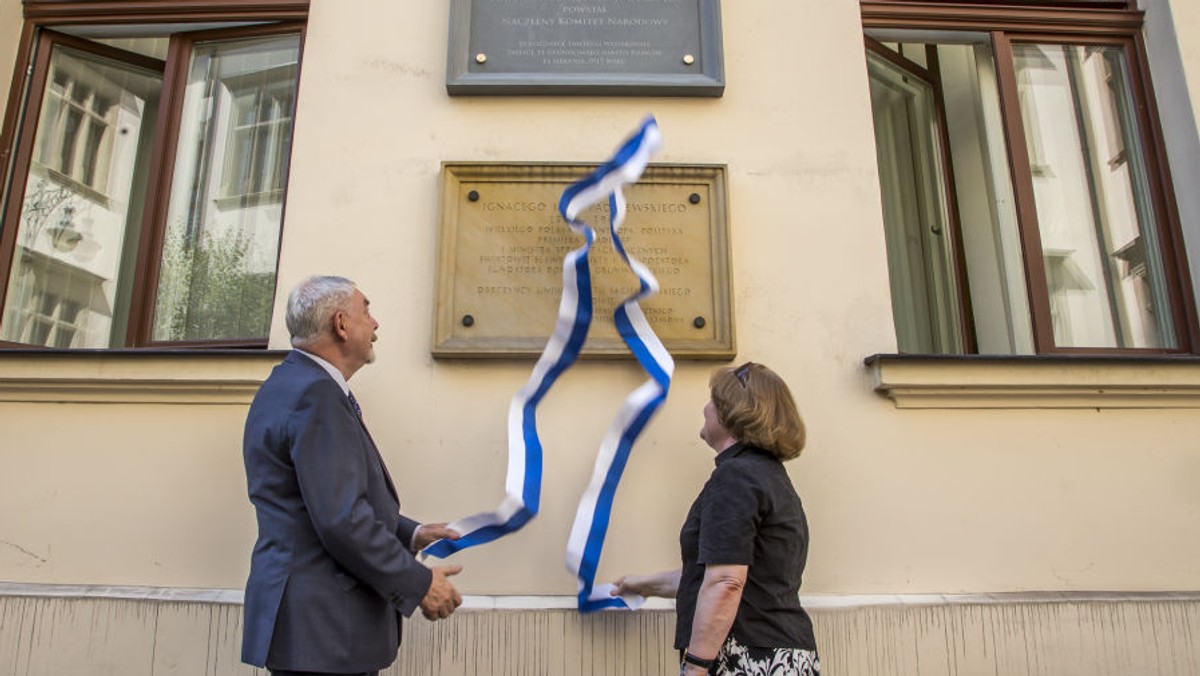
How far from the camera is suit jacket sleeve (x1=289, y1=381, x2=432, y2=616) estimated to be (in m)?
2.11

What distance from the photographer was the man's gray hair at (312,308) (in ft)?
7.93

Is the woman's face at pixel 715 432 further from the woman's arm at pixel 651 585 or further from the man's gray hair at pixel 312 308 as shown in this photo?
the man's gray hair at pixel 312 308

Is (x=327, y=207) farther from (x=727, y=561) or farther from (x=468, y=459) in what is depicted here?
(x=727, y=561)

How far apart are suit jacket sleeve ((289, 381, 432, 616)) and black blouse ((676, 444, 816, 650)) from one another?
683 millimetres

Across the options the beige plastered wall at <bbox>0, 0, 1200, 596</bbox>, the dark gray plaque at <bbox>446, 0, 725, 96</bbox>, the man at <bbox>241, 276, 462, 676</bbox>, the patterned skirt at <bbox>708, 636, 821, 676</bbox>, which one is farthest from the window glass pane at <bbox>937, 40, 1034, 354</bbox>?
the man at <bbox>241, 276, 462, 676</bbox>

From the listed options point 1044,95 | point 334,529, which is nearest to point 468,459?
point 334,529

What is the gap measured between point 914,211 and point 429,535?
2.55 m

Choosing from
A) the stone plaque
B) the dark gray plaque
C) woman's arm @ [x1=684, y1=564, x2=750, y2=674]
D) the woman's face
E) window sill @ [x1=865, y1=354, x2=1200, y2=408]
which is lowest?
woman's arm @ [x1=684, y1=564, x2=750, y2=674]

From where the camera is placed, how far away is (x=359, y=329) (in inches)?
97.7

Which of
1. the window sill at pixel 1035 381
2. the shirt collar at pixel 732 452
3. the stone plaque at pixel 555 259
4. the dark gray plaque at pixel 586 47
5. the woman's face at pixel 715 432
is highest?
the dark gray plaque at pixel 586 47

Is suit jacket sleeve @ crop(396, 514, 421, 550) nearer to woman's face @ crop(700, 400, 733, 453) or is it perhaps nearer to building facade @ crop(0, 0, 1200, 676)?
building facade @ crop(0, 0, 1200, 676)

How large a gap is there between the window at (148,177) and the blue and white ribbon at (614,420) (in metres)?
1.18

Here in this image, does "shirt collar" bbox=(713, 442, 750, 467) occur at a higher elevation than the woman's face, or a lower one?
lower

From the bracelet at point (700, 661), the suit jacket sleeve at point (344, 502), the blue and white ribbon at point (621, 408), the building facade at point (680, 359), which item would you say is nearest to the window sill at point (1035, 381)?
the building facade at point (680, 359)
